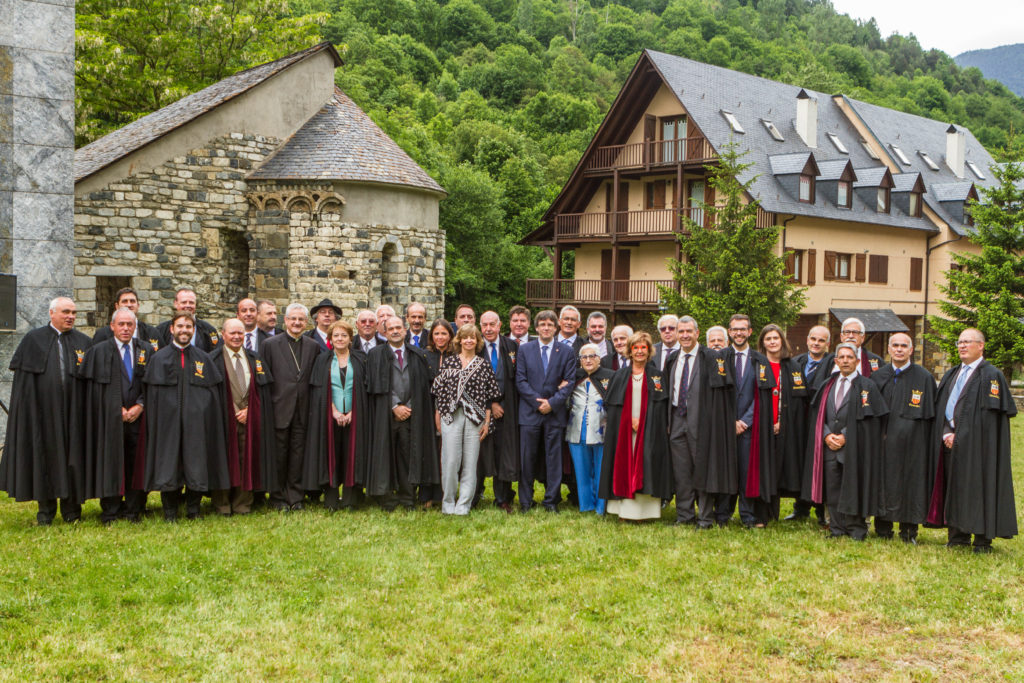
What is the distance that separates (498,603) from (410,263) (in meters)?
14.5

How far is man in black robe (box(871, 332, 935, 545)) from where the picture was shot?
761 centimetres

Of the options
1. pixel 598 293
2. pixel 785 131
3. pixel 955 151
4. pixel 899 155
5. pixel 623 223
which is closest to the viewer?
pixel 623 223

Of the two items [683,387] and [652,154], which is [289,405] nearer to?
[683,387]

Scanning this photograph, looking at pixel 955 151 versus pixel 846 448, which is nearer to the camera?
pixel 846 448

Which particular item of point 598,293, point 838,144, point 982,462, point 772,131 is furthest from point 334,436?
point 838,144

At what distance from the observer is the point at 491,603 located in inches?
239

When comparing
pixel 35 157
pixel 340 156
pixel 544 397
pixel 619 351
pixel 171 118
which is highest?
pixel 171 118

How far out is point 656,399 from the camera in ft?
27.5

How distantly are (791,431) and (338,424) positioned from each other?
4320 millimetres

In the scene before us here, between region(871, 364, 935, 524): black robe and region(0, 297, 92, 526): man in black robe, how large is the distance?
7.04 metres

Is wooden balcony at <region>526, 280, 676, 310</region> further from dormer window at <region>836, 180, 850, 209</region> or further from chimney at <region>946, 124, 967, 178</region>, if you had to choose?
chimney at <region>946, 124, 967, 178</region>

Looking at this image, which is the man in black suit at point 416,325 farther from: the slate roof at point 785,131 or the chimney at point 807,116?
the chimney at point 807,116

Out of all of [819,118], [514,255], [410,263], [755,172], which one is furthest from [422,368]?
[514,255]

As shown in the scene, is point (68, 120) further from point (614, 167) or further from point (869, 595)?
point (614, 167)
